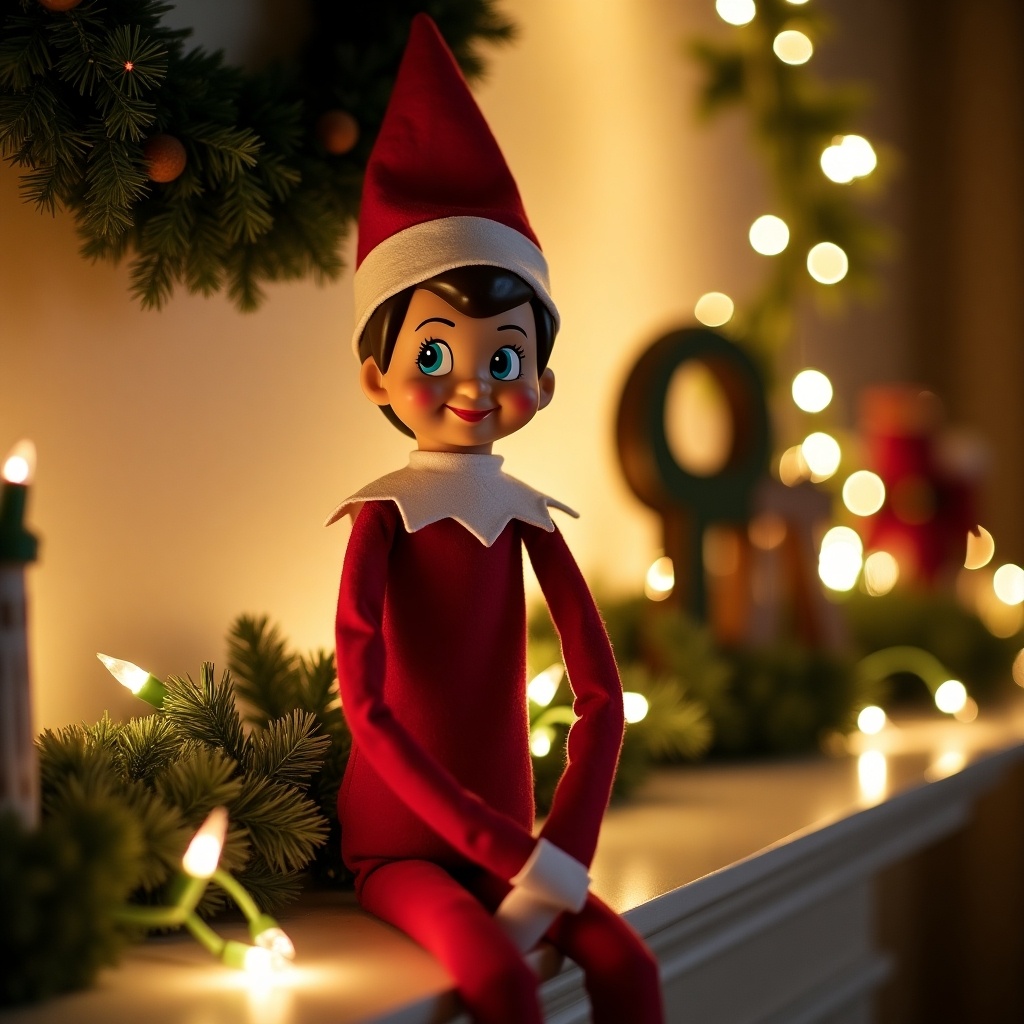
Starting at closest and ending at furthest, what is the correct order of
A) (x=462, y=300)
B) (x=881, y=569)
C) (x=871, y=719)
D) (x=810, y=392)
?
(x=462, y=300), (x=871, y=719), (x=810, y=392), (x=881, y=569)

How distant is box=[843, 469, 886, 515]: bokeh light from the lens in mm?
1715

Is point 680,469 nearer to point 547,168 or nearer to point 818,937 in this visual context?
point 547,168

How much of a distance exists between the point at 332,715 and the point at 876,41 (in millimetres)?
1643

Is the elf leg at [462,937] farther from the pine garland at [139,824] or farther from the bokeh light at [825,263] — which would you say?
the bokeh light at [825,263]

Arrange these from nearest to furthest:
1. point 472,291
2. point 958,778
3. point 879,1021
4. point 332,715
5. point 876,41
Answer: point 472,291
point 332,715
point 958,778
point 879,1021
point 876,41

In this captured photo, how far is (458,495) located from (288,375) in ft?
1.09

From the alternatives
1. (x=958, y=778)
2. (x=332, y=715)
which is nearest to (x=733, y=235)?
(x=958, y=778)

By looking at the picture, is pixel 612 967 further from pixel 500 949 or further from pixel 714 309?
pixel 714 309

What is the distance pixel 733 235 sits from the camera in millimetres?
1586

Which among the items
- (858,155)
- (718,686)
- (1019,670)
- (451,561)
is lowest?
(451,561)

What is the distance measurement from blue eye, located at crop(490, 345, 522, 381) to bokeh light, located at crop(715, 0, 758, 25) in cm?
101

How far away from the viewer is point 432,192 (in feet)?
2.37

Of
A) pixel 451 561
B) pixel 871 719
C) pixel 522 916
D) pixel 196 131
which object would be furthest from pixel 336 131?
pixel 871 719

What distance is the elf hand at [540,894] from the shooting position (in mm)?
598
